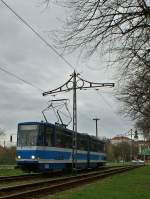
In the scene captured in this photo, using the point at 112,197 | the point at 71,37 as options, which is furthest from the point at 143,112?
the point at 71,37

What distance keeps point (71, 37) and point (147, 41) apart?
2263 mm

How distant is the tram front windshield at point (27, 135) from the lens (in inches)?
1072

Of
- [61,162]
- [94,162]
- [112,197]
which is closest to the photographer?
[112,197]

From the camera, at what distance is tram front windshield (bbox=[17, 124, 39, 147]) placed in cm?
2723

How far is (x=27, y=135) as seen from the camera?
27641 millimetres

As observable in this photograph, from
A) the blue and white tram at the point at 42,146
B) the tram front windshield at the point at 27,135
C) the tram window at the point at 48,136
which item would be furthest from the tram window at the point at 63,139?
the tram front windshield at the point at 27,135

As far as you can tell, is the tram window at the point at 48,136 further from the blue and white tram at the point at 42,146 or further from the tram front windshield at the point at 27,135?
the tram front windshield at the point at 27,135

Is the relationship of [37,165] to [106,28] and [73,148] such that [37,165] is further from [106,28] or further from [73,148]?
[106,28]

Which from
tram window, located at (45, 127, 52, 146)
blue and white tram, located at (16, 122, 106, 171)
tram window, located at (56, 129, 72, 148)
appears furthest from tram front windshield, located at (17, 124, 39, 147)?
tram window, located at (56, 129, 72, 148)

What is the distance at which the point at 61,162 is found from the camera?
3003cm

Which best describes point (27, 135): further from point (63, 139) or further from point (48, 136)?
point (63, 139)

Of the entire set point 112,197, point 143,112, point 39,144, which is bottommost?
point 112,197

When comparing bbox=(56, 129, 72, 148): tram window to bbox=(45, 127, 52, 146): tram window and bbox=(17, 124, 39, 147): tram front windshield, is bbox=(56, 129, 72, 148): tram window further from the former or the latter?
bbox=(17, 124, 39, 147): tram front windshield

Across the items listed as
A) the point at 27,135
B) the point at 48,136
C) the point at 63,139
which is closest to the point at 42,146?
the point at 48,136
